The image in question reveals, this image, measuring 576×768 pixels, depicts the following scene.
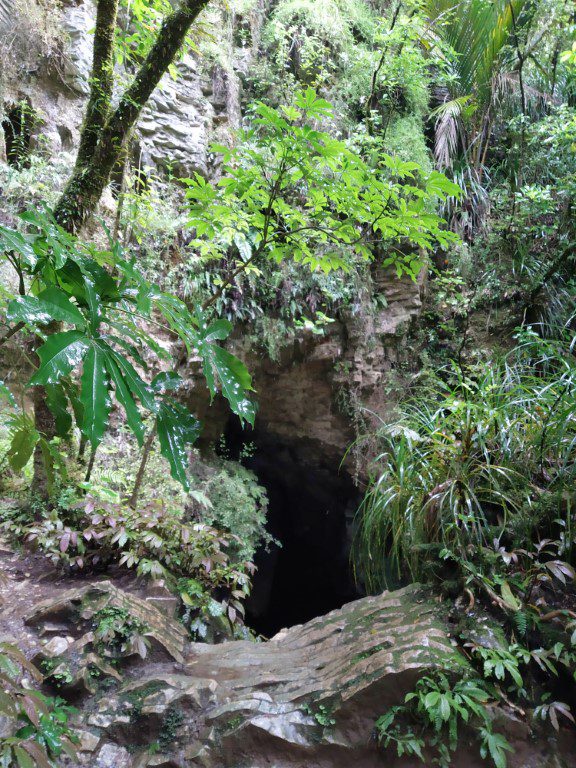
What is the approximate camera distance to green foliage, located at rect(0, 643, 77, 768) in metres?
1.18

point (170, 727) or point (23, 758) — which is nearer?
point (23, 758)

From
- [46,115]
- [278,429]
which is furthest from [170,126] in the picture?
[278,429]

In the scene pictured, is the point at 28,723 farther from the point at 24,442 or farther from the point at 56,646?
the point at 24,442

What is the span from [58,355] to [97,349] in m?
0.07

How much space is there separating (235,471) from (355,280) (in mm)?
2463

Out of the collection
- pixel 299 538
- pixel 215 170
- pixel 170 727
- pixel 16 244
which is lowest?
pixel 299 538

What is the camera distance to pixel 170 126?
15.5 feet

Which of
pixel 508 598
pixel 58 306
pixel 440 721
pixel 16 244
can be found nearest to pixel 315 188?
pixel 16 244

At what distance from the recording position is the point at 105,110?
97.7 inches

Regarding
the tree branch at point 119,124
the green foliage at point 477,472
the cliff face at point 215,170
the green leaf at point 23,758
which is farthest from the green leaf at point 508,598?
the cliff face at point 215,170

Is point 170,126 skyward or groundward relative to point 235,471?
skyward

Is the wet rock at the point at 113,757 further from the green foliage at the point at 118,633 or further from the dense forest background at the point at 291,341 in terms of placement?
the green foliage at the point at 118,633

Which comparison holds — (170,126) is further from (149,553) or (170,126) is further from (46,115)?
(149,553)

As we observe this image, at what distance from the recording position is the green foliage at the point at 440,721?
152 cm
